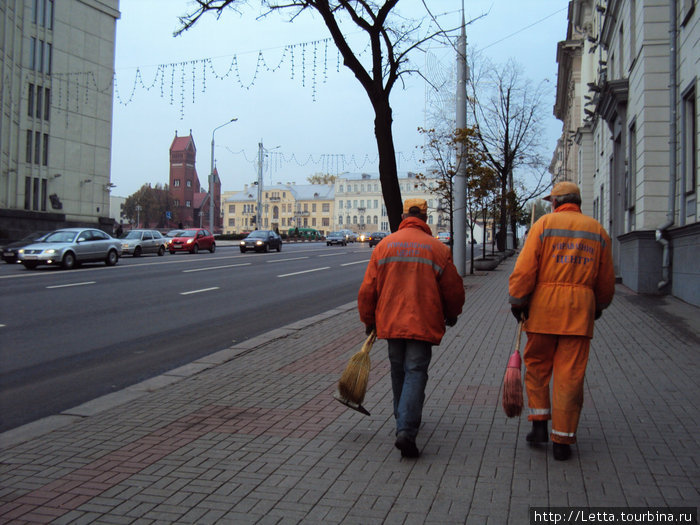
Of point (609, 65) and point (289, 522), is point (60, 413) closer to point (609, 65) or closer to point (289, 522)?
point (289, 522)

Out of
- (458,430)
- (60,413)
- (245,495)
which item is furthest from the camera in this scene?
(60,413)

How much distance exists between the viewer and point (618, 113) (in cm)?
1964

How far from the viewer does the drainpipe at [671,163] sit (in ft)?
46.6

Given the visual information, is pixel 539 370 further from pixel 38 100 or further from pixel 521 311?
pixel 38 100

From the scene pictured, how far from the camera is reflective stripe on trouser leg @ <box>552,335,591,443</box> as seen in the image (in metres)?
4.34

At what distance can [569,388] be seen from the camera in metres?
4.36

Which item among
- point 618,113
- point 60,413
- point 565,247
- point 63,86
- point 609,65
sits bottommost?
point 60,413

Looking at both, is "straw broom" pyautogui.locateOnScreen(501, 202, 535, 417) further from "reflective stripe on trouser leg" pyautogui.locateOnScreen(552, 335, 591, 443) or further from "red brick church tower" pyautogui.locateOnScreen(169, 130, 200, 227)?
"red brick church tower" pyautogui.locateOnScreen(169, 130, 200, 227)

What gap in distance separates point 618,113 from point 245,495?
61.7 ft

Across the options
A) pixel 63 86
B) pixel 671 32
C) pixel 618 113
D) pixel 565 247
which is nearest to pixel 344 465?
pixel 565 247

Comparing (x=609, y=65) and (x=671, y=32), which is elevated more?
(x=609, y=65)

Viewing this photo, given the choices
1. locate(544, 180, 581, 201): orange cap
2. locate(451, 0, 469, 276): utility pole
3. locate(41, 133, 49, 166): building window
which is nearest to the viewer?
locate(544, 180, 581, 201): orange cap

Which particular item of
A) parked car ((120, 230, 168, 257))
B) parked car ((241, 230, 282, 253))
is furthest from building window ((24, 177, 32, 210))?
parked car ((241, 230, 282, 253))

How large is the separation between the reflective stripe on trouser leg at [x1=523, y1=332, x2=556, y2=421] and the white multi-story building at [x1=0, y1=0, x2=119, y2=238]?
4182cm
